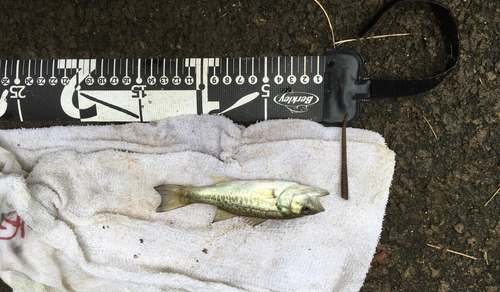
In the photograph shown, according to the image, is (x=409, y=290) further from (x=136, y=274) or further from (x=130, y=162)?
(x=130, y=162)

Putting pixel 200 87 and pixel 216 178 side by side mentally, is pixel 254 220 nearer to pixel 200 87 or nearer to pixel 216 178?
pixel 216 178

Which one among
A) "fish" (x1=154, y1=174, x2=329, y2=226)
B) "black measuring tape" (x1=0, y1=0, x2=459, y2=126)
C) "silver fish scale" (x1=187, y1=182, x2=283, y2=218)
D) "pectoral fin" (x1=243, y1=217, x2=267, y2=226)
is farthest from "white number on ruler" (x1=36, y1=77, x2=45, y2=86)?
"pectoral fin" (x1=243, y1=217, x2=267, y2=226)

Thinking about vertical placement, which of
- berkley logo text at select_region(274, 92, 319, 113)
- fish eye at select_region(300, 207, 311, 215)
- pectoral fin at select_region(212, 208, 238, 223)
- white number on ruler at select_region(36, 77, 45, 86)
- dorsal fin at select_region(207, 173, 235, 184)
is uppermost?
white number on ruler at select_region(36, 77, 45, 86)

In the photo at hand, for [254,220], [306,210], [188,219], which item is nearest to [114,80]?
[188,219]

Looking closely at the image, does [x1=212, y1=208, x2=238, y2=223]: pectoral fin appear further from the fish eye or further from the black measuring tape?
the black measuring tape

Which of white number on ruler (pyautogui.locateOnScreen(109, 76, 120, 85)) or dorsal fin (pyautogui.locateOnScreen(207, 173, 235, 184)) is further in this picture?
white number on ruler (pyautogui.locateOnScreen(109, 76, 120, 85))

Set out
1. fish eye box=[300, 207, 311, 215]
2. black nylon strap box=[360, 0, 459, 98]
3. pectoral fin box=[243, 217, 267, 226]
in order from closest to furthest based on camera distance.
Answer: fish eye box=[300, 207, 311, 215]
pectoral fin box=[243, 217, 267, 226]
black nylon strap box=[360, 0, 459, 98]

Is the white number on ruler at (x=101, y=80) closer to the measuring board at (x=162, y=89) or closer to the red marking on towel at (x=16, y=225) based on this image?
the measuring board at (x=162, y=89)

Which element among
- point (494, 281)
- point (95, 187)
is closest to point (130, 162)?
point (95, 187)
